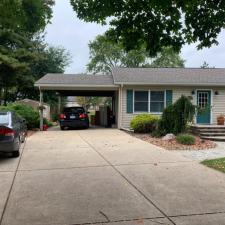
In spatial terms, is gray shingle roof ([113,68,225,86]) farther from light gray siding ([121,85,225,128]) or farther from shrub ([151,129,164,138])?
shrub ([151,129,164,138])

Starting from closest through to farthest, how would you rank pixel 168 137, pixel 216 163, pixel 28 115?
1. pixel 216 163
2. pixel 168 137
3. pixel 28 115

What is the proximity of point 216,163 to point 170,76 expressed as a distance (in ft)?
44.9

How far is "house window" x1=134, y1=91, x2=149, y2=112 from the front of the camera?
874 inches

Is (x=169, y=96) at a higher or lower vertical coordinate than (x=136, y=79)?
lower

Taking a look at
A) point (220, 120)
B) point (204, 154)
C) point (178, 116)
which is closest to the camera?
point (204, 154)

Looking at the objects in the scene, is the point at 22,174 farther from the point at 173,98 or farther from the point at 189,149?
the point at 173,98

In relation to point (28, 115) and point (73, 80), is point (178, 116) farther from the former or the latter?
point (28, 115)

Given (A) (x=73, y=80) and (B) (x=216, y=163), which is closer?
(B) (x=216, y=163)

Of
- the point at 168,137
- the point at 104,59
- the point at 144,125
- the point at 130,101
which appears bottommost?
the point at 168,137

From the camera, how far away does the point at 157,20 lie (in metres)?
6.39

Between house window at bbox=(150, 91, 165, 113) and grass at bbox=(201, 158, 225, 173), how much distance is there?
11.7 m

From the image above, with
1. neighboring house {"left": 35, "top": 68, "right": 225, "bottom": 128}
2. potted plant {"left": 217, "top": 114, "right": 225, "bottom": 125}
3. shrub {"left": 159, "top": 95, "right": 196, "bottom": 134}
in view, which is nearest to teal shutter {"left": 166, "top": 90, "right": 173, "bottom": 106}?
neighboring house {"left": 35, "top": 68, "right": 225, "bottom": 128}

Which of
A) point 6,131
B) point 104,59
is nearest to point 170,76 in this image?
point 6,131

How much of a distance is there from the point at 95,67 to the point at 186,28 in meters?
52.6
